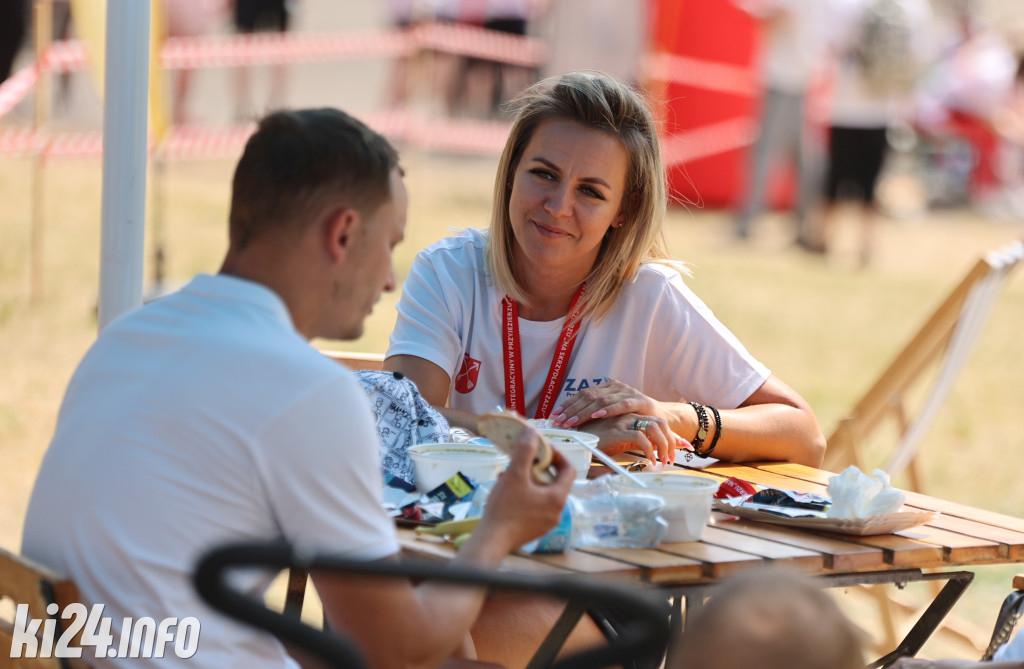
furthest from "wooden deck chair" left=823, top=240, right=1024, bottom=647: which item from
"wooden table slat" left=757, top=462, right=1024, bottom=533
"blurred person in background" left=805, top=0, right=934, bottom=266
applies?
"blurred person in background" left=805, top=0, right=934, bottom=266

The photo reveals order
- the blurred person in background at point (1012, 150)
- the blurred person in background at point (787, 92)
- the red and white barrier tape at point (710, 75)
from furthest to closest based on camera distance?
the blurred person in background at point (1012, 150) → the red and white barrier tape at point (710, 75) → the blurred person in background at point (787, 92)

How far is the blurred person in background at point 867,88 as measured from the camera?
10453mm

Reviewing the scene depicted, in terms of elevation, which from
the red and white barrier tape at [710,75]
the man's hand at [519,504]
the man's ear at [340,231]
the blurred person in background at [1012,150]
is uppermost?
the man's ear at [340,231]

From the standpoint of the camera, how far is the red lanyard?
301 centimetres

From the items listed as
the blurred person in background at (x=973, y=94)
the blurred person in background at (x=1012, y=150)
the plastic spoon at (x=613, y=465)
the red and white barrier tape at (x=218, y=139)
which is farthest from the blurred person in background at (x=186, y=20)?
the blurred person in background at (x=973, y=94)

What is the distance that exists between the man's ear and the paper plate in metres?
0.94

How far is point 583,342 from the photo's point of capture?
305cm

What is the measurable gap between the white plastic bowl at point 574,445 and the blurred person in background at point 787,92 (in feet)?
30.6

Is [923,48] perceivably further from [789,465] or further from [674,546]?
[674,546]

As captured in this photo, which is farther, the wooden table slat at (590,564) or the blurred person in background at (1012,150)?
the blurred person in background at (1012,150)

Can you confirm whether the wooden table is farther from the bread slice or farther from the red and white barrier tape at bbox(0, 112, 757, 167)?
the red and white barrier tape at bbox(0, 112, 757, 167)

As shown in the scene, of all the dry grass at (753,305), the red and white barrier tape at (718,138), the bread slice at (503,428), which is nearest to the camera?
the bread slice at (503,428)

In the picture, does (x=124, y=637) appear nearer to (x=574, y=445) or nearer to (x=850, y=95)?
(x=574, y=445)

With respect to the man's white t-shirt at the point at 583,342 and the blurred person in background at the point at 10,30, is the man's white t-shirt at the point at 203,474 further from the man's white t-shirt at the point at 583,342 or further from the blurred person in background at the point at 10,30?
the blurred person in background at the point at 10,30
